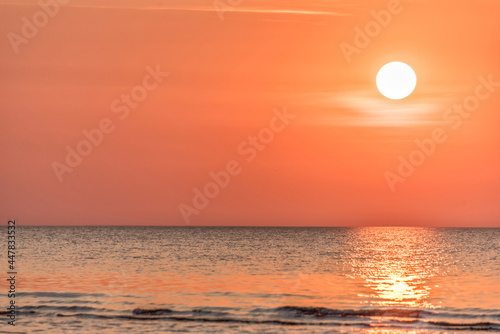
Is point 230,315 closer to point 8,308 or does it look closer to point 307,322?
point 307,322

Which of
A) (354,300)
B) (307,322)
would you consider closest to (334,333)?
(307,322)

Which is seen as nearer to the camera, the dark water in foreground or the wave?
→ the dark water in foreground

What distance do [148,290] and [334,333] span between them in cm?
1457

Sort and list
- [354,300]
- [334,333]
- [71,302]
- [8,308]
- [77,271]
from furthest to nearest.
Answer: [77,271] < [354,300] < [71,302] < [8,308] < [334,333]

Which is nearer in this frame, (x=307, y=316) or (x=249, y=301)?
(x=307, y=316)

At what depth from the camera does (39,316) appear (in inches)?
1075

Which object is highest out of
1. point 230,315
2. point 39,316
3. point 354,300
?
point 354,300

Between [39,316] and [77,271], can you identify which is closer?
[39,316]

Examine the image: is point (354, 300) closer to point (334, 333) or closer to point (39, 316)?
point (334, 333)

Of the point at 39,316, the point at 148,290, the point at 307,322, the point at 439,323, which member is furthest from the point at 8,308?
the point at 439,323

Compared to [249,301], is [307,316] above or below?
below

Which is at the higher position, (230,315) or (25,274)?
(25,274)

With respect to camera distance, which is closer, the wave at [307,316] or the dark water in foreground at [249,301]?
the dark water in foreground at [249,301]

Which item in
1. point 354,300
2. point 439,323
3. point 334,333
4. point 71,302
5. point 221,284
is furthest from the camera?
point 221,284
